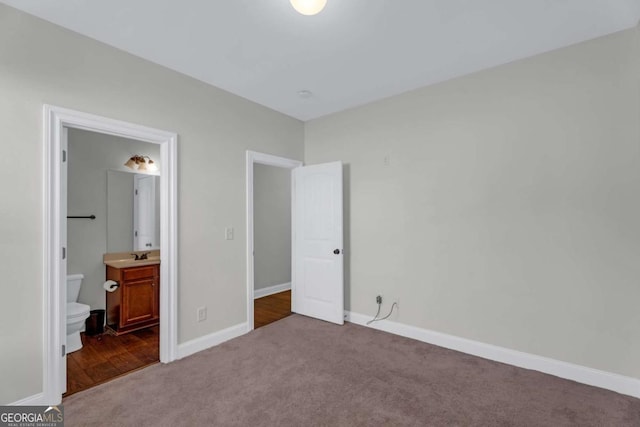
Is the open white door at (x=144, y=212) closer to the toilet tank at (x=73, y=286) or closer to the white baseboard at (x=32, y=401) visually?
the toilet tank at (x=73, y=286)

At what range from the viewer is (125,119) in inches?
96.5

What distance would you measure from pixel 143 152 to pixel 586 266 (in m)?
4.96

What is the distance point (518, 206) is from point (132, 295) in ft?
13.4

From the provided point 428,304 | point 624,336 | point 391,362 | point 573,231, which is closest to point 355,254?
point 428,304

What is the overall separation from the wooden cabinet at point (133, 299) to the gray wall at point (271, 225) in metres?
1.66

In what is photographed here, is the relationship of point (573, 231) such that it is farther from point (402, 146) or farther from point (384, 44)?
point (384, 44)

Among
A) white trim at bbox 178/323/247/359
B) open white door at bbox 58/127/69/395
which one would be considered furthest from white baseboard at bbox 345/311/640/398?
open white door at bbox 58/127/69/395

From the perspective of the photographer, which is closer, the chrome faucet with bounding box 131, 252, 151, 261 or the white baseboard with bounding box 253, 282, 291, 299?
the chrome faucet with bounding box 131, 252, 151, 261

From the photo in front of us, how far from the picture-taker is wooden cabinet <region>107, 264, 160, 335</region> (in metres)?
3.35

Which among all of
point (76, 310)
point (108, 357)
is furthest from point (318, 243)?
point (76, 310)

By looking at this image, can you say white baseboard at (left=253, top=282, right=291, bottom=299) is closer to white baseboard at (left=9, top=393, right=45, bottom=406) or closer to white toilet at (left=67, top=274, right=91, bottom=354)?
white toilet at (left=67, top=274, right=91, bottom=354)

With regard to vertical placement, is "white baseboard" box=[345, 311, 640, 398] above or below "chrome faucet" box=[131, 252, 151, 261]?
below

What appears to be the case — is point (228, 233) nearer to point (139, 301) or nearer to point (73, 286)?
point (139, 301)

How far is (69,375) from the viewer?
2439 mm
